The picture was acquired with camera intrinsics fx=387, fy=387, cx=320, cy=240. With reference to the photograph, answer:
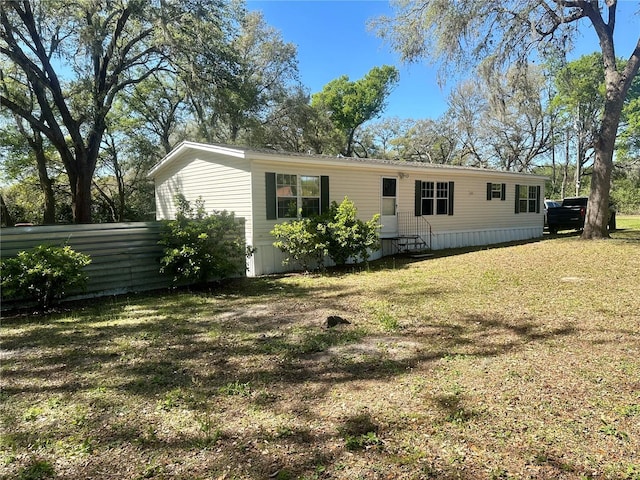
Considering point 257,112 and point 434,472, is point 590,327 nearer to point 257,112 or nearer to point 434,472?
point 434,472

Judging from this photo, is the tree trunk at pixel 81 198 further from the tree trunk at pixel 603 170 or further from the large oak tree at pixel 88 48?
the tree trunk at pixel 603 170

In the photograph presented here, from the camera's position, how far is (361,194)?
36.7 feet

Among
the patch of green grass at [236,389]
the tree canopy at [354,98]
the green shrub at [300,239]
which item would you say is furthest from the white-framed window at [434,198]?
the tree canopy at [354,98]

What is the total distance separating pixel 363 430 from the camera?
2533 mm

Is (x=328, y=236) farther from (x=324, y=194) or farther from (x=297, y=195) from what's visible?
(x=324, y=194)

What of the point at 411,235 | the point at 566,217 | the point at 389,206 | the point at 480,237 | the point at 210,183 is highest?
the point at 210,183

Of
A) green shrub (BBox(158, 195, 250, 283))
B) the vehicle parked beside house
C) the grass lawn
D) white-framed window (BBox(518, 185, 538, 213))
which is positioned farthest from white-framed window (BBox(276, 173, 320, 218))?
the vehicle parked beside house

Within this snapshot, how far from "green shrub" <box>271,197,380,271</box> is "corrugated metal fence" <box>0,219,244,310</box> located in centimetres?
264

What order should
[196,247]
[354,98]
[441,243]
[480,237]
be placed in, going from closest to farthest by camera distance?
[196,247] → [441,243] → [480,237] → [354,98]

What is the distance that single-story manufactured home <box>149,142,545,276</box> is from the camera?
9242mm

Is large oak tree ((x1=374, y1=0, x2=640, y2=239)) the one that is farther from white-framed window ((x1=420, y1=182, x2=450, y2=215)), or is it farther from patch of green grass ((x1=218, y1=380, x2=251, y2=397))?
patch of green grass ((x1=218, y1=380, x2=251, y2=397))

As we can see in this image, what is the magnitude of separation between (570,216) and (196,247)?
16.5 meters

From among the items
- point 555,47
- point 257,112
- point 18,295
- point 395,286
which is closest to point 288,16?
point 257,112

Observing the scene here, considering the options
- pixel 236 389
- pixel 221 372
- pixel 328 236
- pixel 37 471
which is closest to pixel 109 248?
pixel 328 236
